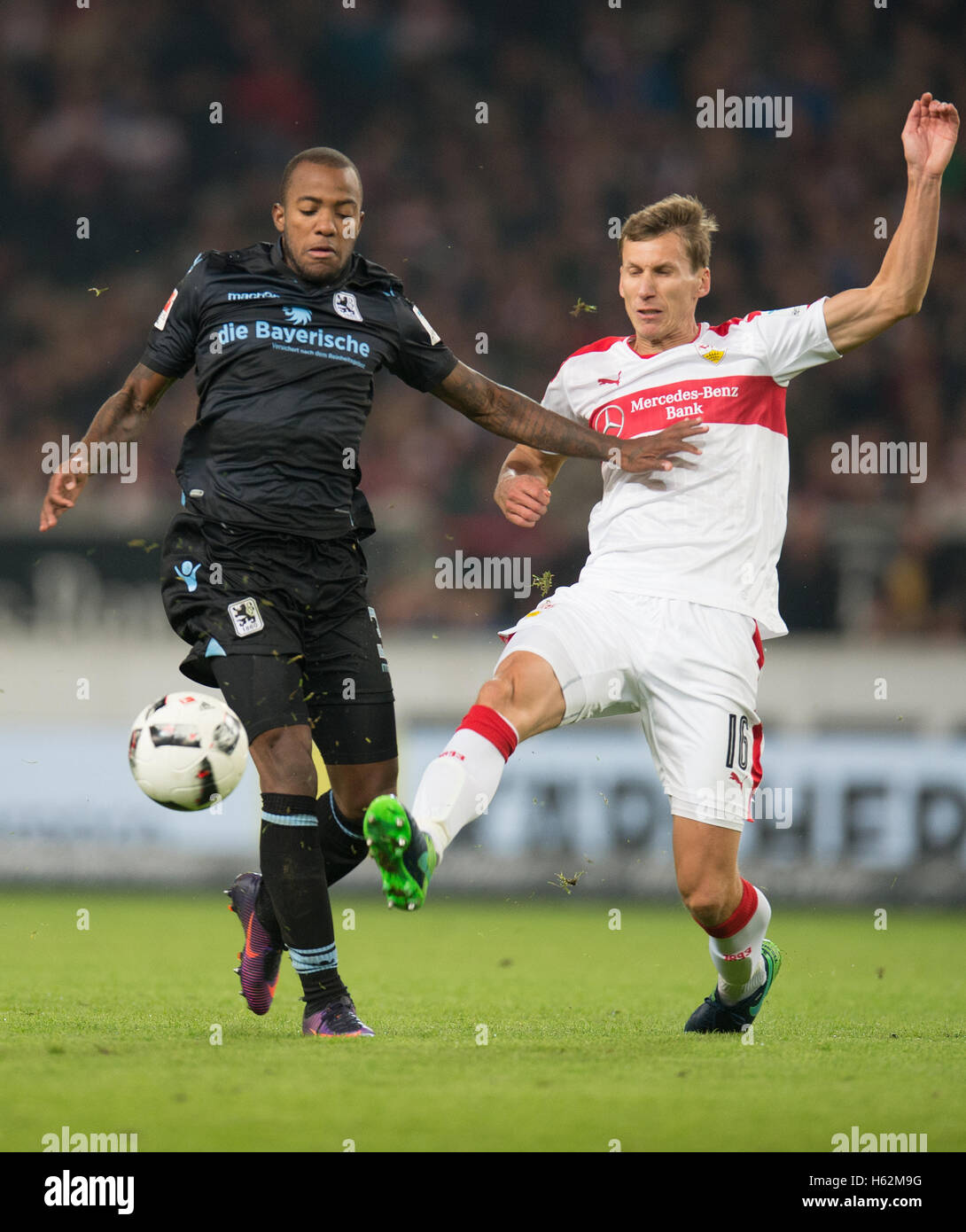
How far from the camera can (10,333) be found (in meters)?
14.1

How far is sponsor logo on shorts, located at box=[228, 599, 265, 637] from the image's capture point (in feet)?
16.3

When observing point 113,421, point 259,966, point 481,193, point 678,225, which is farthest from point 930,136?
point 481,193

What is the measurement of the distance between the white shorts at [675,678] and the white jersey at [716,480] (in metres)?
0.11

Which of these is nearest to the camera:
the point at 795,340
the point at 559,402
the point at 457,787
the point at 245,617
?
the point at 457,787

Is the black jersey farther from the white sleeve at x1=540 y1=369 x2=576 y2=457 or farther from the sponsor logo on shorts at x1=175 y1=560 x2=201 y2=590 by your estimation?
the white sleeve at x1=540 y1=369 x2=576 y2=457

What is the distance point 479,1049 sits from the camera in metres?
4.72

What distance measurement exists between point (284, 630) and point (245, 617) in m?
0.13

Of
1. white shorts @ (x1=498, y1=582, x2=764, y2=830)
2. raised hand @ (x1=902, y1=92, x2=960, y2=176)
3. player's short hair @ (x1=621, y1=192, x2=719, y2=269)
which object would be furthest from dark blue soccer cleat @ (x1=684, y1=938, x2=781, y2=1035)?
raised hand @ (x1=902, y1=92, x2=960, y2=176)

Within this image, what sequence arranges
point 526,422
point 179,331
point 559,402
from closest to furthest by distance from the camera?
point 179,331 → point 526,422 → point 559,402

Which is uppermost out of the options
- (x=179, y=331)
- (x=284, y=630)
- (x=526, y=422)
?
(x=179, y=331)

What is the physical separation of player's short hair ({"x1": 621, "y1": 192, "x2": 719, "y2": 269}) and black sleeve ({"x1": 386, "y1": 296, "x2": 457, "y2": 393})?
73 cm

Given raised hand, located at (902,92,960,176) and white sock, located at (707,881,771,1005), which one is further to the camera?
white sock, located at (707,881,771,1005)

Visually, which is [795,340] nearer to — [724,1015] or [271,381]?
[271,381]

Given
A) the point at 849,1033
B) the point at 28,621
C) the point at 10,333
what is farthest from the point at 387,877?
the point at 10,333
